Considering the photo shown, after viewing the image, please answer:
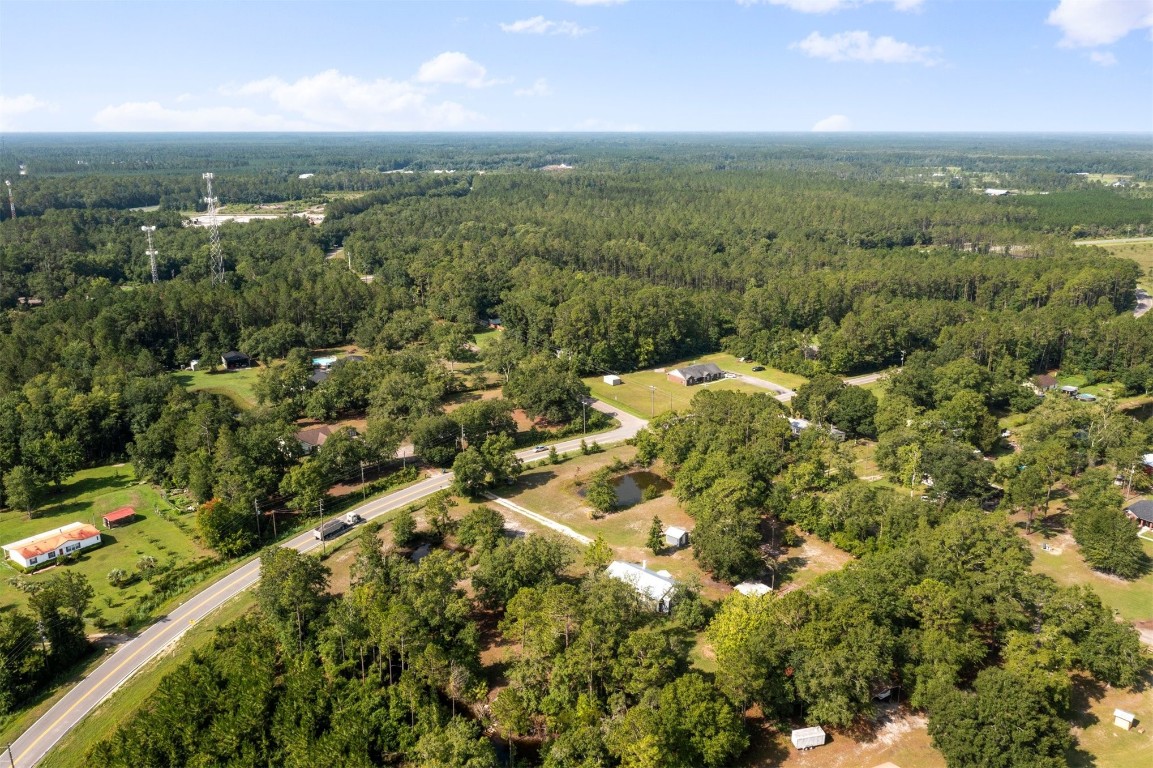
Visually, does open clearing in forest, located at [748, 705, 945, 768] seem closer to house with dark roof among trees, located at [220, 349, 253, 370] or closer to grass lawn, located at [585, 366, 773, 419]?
grass lawn, located at [585, 366, 773, 419]

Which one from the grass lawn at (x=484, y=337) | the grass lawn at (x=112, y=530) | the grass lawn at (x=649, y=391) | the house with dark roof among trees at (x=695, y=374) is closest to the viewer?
the grass lawn at (x=112, y=530)

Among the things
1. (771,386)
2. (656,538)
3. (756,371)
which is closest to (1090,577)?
(656,538)

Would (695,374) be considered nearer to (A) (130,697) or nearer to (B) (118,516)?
(B) (118,516)

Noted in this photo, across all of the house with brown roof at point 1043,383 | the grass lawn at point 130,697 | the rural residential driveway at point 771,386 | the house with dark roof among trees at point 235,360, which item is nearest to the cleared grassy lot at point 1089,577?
the rural residential driveway at point 771,386

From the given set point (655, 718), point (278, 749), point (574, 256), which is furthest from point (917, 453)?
point (574, 256)

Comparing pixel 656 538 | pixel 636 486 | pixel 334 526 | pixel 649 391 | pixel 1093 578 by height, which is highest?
pixel 649 391

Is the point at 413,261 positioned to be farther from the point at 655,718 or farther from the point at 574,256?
the point at 655,718

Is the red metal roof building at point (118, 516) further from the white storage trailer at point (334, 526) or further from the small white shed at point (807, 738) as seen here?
the small white shed at point (807, 738)
